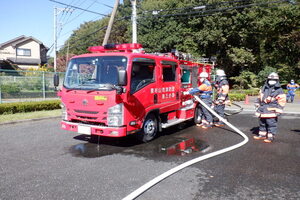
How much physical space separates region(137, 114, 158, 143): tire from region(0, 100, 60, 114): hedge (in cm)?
697

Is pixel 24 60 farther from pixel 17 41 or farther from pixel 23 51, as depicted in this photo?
pixel 17 41

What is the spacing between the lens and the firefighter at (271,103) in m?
5.98

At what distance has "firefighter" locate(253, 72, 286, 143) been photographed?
5.98 metres

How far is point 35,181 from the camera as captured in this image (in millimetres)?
3865

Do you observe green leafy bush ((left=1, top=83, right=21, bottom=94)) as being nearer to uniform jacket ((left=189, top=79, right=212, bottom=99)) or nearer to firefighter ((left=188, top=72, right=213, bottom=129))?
firefighter ((left=188, top=72, right=213, bottom=129))

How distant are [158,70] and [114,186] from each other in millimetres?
3447

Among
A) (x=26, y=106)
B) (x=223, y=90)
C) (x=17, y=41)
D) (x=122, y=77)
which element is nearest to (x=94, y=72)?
(x=122, y=77)

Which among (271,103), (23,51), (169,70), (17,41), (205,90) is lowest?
(271,103)

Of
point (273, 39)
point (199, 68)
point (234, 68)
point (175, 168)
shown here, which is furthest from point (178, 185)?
point (273, 39)

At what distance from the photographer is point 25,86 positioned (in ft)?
39.5

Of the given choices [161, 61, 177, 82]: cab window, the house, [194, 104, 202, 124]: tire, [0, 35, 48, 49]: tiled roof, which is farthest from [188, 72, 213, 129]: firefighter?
[0, 35, 48, 49]: tiled roof

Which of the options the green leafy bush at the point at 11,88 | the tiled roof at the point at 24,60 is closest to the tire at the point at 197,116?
the green leafy bush at the point at 11,88

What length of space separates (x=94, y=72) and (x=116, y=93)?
40.2 inches

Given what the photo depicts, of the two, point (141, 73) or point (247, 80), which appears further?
point (247, 80)
